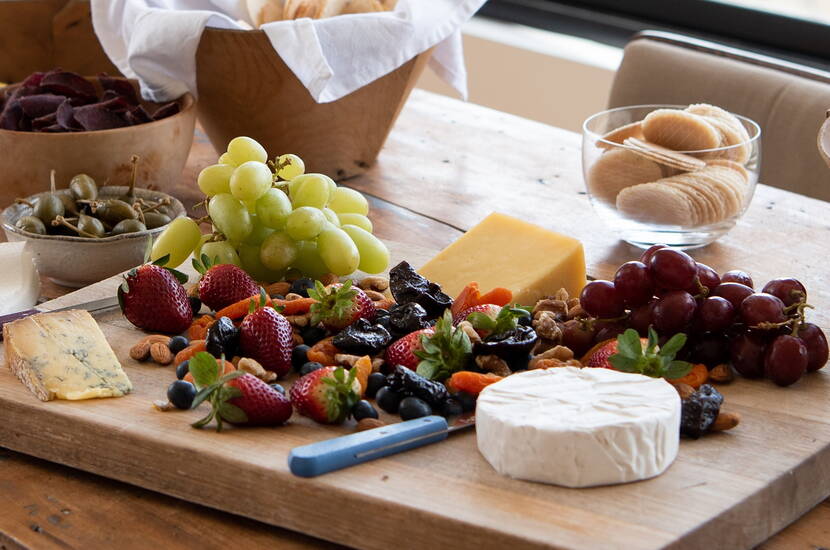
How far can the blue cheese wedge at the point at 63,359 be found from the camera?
3.43 feet

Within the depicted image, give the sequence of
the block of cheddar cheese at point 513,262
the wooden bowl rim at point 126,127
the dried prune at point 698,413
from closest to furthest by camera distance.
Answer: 1. the dried prune at point 698,413
2. the block of cheddar cheese at point 513,262
3. the wooden bowl rim at point 126,127

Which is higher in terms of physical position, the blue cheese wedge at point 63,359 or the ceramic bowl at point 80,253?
the blue cheese wedge at point 63,359

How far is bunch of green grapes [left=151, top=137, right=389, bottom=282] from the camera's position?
1.32 meters

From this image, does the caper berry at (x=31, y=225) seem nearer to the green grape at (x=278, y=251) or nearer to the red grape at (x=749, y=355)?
the green grape at (x=278, y=251)

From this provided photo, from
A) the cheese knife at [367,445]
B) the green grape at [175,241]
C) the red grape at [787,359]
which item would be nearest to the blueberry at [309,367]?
the cheese knife at [367,445]

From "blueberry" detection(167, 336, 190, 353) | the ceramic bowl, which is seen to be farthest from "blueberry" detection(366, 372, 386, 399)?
the ceramic bowl

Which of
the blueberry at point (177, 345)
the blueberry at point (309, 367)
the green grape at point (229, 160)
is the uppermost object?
the green grape at point (229, 160)

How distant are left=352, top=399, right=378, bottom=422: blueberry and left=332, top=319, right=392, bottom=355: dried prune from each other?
122 millimetres

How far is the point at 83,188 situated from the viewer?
1.45 m

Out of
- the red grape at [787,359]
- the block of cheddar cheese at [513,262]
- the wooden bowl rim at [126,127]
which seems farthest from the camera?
the wooden bowl rim at [126,127]

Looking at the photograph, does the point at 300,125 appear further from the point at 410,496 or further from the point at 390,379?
the point at 410,496

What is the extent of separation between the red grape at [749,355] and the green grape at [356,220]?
1.75ft

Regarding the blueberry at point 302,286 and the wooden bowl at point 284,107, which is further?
the wooden bowl at point 284,107

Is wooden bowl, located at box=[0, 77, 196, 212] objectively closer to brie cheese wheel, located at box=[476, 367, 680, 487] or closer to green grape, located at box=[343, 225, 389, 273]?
green grape, located at box=[343, 225, 389, 273]
